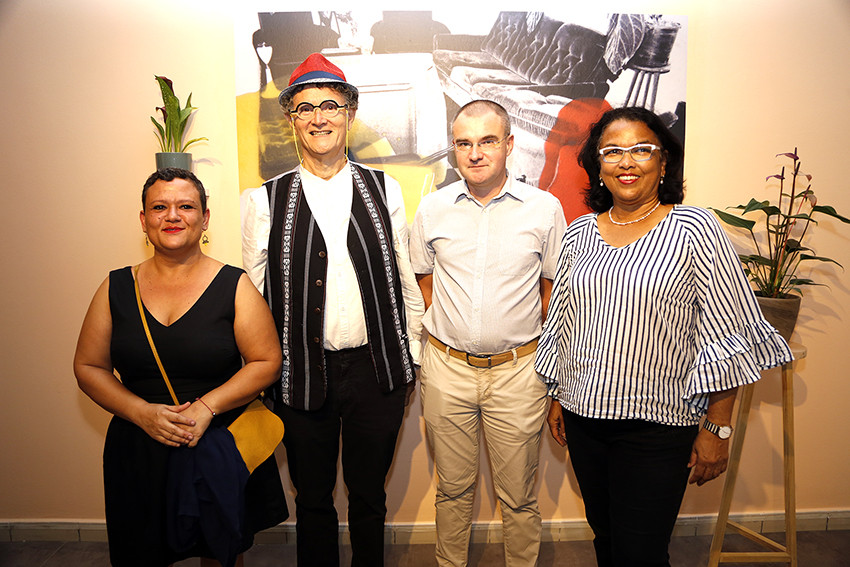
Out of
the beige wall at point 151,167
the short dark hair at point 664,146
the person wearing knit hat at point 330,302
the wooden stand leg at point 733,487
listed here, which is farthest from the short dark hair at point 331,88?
the wooden stand leg at point 733,487

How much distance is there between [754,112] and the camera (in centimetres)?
258

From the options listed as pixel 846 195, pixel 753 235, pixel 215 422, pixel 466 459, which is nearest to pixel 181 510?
pixel 215 422

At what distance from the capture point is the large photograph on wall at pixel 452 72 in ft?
8.08

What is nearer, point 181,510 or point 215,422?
point 181,510

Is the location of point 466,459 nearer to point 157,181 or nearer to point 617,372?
point 617,372

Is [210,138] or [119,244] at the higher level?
[210,138]

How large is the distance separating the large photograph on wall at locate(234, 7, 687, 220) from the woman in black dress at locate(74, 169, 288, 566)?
79 centimetres

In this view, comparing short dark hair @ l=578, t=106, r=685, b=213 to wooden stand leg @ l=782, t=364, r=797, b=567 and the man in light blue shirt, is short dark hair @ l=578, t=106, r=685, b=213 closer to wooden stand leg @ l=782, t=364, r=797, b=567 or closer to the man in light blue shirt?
the man in light blue shirt

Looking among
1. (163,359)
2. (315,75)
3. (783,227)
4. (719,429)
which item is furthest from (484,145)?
(783,227)

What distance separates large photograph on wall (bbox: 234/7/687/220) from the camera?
246 centimetres

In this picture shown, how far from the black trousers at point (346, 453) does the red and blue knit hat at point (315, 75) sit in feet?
3.25

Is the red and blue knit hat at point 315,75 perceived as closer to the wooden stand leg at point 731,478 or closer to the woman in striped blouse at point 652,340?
the woman in striped blouse at point 652,340

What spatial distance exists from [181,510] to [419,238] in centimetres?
126

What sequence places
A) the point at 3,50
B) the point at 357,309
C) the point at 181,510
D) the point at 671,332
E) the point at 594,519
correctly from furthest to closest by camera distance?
the point at 3,50 < the point at 357,309 < the point at 594,519 < the point at 181,510 < the point at 671,332
